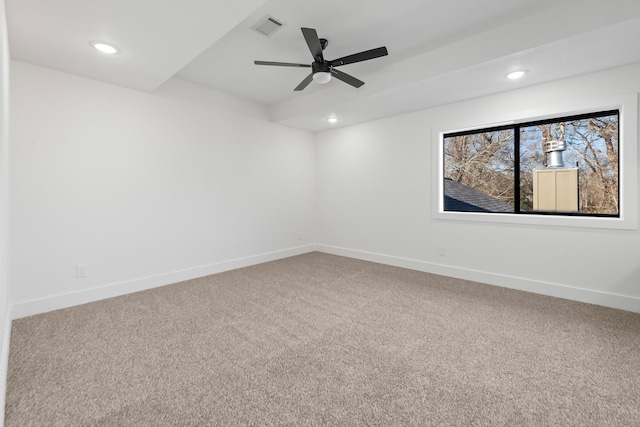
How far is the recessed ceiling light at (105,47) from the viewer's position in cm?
237

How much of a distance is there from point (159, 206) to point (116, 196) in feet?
1.50

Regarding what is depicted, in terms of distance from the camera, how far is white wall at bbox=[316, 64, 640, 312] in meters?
2.89

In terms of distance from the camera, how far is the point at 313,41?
2.34 m

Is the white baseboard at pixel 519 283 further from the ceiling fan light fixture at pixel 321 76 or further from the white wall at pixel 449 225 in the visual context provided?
the ceiling fan light fixture at pixel 321 76

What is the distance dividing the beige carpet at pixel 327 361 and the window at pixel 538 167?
114 centimetres

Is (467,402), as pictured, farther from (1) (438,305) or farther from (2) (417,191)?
(2) (417,191)

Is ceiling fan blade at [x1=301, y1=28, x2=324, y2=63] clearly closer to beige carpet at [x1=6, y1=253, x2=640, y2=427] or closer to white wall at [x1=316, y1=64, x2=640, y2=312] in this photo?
white wall at [x1=316, y1=64, x2=640, y2=312]

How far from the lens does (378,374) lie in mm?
1832

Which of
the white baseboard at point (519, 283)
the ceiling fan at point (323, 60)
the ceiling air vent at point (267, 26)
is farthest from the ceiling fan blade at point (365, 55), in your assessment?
the white baseboard at point (519, 283)

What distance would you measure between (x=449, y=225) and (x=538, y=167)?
1.20 m

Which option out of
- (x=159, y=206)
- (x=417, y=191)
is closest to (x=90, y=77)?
(x=159, y=206)

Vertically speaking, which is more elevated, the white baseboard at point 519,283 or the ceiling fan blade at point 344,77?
the ceiling fan blade at point 344,77

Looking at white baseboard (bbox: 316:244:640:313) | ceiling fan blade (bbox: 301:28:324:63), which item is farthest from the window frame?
ceiling fan blade (bbox: 301:28:324:63)

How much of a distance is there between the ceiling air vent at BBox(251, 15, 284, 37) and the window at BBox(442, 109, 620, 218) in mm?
2658
